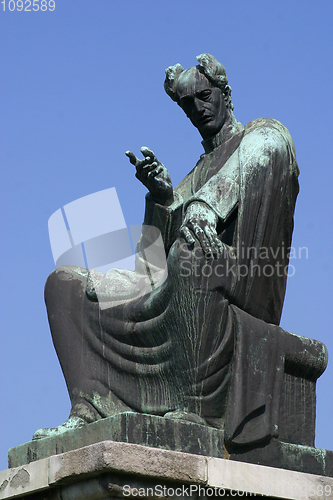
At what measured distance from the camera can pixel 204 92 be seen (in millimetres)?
6336

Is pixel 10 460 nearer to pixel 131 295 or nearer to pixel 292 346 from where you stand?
pixel 131 295

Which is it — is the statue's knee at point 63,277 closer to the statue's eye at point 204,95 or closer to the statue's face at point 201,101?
the statue's face at point 201,101

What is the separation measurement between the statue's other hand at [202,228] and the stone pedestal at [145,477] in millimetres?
1440

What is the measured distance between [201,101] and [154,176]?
0.79m

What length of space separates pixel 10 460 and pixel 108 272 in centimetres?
163

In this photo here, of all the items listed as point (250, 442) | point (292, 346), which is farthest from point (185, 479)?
point (292, 346)

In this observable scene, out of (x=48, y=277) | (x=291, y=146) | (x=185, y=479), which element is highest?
(x=291, y=146)

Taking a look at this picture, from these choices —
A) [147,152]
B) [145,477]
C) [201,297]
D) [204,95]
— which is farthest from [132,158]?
[145,477]

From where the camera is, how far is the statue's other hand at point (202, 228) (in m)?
5.39

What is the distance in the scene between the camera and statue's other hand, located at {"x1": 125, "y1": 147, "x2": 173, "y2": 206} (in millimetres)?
5992

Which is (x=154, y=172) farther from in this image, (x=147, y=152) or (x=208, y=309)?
(x=208, y=309)

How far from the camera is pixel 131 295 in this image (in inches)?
237

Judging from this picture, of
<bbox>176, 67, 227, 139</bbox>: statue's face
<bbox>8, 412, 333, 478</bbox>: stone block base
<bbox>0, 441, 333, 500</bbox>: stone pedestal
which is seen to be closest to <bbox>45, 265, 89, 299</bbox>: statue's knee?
<bbox>8, 412, 333, 478</bbox>: stone block base

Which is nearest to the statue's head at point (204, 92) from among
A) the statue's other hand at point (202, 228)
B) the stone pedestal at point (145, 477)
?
the statue's other hand at point (202, 228)
